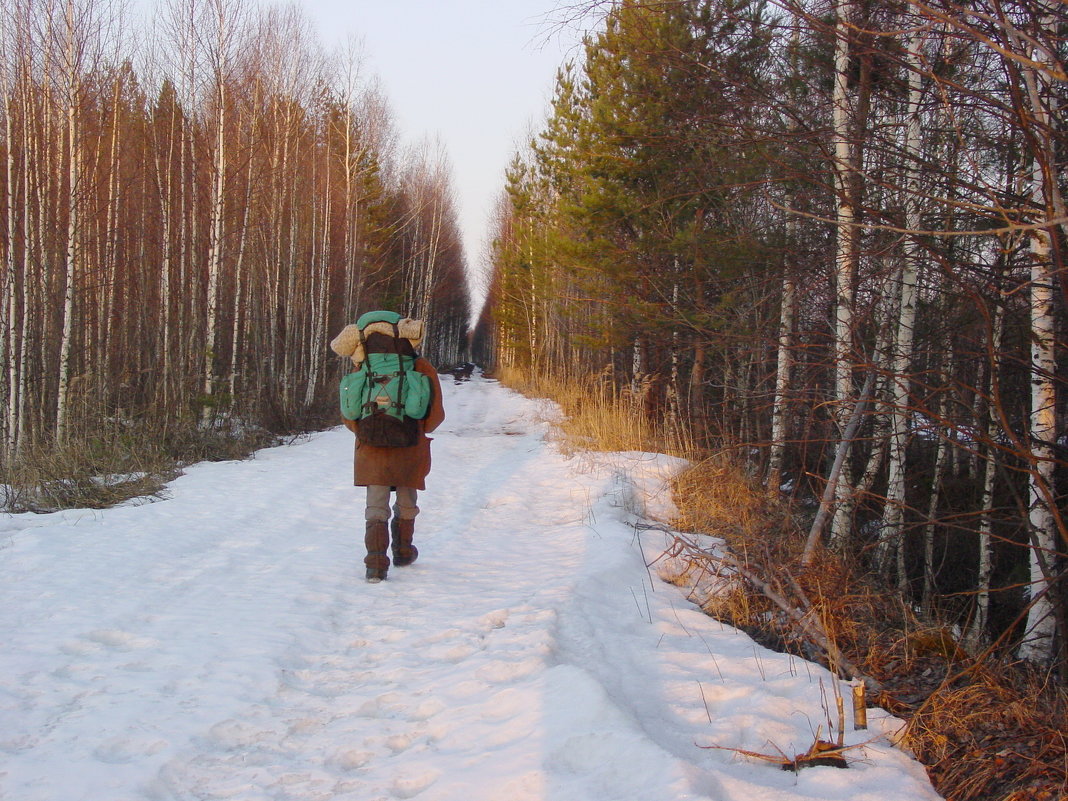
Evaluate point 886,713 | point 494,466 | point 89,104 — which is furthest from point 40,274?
point 886,713

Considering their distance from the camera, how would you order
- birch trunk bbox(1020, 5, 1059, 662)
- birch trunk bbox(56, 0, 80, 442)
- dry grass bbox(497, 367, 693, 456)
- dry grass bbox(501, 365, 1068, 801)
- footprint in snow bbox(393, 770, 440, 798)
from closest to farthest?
1. footprint in snow bbox(393, 770, 440, 798)
2. dry grass bbox(501, 365, 1068, 801)
3. birch trunk bbox(1020, 5, 1059, 662)
4. birch trunk bbox(56, 0, 80, 442)
5. dry grass bbox(497, 367, 693, 456)

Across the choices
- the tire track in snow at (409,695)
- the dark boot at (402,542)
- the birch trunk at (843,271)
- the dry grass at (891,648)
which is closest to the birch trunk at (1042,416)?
the dry grass at (891,648)

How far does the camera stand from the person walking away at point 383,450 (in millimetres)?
4840

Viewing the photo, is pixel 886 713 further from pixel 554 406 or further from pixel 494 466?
pixel 554 406

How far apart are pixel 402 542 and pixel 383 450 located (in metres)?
0.72

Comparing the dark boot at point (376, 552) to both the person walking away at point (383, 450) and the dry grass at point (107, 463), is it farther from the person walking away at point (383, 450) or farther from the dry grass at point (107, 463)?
the dry grass at point (107, 463)

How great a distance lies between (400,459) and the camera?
495 centimetres

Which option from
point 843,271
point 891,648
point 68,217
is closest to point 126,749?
point 891,648

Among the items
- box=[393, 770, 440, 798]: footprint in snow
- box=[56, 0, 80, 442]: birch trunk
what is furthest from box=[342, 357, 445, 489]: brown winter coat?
box=[56, 0, 80, 442]: birch trunk

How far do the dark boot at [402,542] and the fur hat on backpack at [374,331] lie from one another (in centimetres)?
118

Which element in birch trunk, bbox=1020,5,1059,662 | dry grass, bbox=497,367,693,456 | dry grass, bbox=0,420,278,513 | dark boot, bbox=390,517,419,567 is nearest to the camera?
birch trunk, bbox=1020,5,1059,662

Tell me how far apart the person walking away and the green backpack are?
2 cm

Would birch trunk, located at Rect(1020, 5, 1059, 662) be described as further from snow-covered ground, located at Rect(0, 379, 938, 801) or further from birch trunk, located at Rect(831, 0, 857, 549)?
snow-covered ground, located at Rect(0, 379, 938, 801)

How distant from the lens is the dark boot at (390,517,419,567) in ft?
16.9
